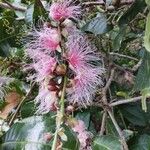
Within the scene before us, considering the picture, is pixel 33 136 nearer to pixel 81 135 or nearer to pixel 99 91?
pixel 81 135

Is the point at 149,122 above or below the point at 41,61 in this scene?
below

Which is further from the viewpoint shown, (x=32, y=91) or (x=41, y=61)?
(x=32, y=91)

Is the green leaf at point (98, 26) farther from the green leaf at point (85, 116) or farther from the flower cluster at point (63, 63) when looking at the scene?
the green leaf at point (85, 116)

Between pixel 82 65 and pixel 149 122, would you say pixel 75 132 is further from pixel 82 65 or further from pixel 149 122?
pixel 149 122

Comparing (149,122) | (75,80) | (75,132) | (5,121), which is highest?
(75,80)

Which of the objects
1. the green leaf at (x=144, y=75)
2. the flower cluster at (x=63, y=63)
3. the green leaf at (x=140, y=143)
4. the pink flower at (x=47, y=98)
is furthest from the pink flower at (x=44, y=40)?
the green leaf at (x=140, y=143)

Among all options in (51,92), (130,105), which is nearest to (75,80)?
(51,92)
